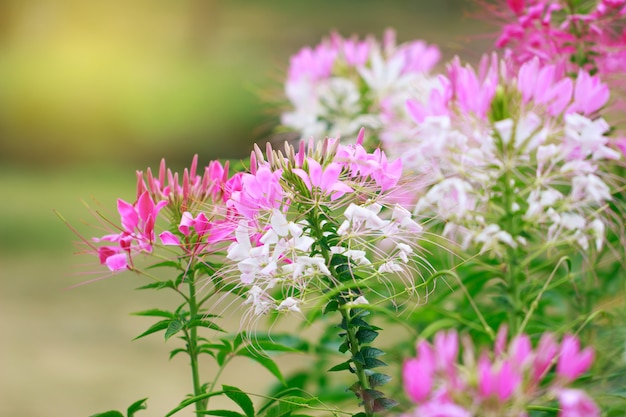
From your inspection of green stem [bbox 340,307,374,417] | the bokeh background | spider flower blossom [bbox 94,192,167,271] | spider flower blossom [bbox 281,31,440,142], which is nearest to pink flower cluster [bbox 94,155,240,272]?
spider flower blossom [bbox 94,192,167,271]

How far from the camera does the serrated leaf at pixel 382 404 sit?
58 cm

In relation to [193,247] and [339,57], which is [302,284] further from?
[339,57]

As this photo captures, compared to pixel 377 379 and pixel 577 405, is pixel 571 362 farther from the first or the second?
pixel 377 379

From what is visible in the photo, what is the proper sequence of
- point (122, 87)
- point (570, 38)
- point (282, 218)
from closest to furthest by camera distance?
point (282, 218), point (570, 38), point (122, 87)

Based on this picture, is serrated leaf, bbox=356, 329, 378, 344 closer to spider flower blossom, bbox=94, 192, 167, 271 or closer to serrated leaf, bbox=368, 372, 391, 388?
serrated leaf, bbox=368, 372, 391, 388

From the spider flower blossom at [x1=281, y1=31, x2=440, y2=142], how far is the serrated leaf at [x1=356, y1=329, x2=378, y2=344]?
1.68 ft

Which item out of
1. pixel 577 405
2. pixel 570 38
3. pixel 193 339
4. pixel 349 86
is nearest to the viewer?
pixel 577 405

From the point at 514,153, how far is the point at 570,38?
10.3 inches

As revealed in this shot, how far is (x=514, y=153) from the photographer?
601mm

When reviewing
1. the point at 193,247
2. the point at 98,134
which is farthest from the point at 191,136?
the point at 193,247

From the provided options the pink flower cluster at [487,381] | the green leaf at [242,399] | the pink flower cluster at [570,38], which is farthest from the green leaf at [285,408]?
the pink flower cluster at [570,38]

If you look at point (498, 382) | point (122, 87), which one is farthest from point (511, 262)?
point (122, 87)

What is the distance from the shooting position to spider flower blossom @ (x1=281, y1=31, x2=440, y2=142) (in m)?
1.10

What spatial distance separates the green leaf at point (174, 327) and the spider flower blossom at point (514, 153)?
8.1 inches
